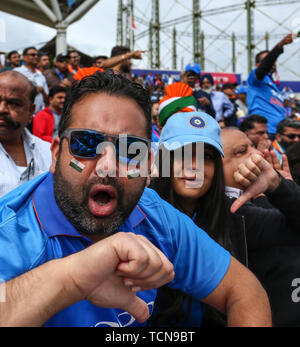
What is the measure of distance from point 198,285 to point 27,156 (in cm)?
199

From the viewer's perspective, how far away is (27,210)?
1.23 m

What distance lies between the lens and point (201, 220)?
6.93 ft

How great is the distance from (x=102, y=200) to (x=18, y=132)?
1978 mm

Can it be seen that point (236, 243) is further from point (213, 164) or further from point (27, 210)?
point (27, 210)

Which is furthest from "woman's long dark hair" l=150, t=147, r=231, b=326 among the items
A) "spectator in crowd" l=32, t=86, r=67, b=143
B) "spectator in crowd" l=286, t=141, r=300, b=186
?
"spectator in crowd" l=32, t=86, r=67, b=143

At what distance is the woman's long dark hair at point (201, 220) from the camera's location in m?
1.75

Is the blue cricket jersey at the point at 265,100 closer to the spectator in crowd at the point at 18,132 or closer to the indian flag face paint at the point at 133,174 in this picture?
the spectator in crowd at the point at 18,132

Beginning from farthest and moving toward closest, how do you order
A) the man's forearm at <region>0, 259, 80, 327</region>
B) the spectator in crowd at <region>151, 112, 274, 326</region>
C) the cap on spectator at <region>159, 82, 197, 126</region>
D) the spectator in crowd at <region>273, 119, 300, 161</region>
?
1. the spectator in crowd at <region>273, 119, 300, 161</region>
2. the cap on spectator at <region>159, 82, 197, 126</region>
3. the spectator in crowd at <region>151, 112, 274, 326</region>
4. the man's forearm at <region>0, 259, 80, 327</region>

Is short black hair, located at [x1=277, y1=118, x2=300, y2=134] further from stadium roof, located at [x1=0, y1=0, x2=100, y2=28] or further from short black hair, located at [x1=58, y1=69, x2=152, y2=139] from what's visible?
stadium roof, located at [x1=0, y1=0, x2=100, y2=28]

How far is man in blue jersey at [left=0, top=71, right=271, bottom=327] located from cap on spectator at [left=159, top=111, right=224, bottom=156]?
0.52 m

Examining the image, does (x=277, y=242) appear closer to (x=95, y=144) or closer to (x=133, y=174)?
(x=133, y=174)

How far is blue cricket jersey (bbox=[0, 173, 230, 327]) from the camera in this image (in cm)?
111

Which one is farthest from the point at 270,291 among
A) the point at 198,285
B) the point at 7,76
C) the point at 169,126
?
the point at 7,76

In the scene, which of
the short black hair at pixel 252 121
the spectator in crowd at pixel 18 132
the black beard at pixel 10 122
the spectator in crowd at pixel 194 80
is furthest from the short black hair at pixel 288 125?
the black beard at pixel 10 122
